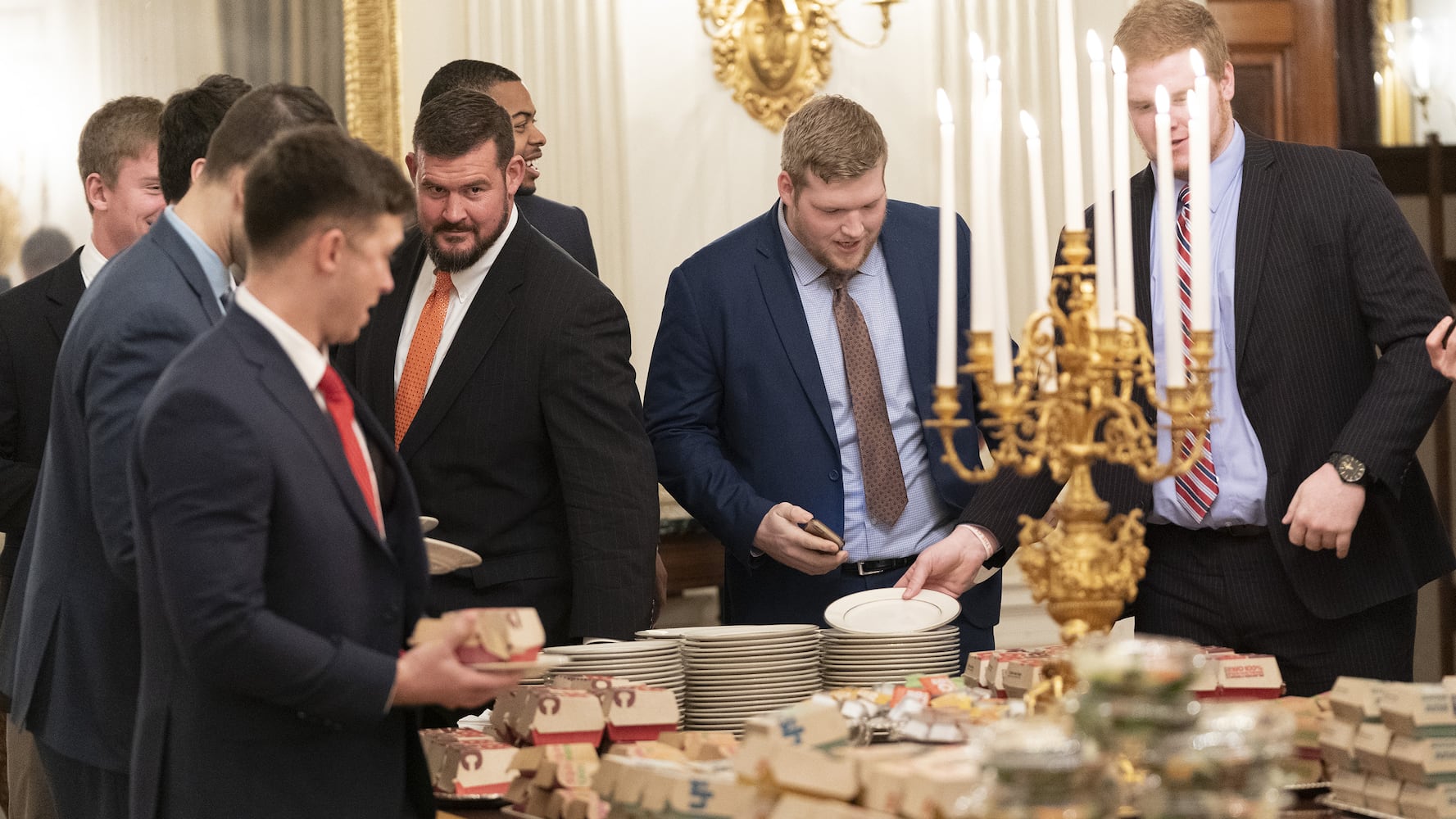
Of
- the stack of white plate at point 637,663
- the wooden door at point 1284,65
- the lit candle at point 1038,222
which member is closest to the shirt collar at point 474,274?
the stack of white plate at point 637,663

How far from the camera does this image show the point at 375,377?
329 cm

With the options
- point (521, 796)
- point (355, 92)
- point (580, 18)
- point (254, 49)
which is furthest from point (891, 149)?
point (521, 796)

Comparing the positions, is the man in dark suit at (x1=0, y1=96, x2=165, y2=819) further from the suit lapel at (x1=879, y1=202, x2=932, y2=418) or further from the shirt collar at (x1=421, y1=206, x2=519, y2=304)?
the suit lapel at (x1=879, y1=202, x2=932, y2=418)

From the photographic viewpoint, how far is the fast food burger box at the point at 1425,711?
1.87 metres

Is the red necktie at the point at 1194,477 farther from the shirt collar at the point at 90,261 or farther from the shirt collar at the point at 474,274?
the shirt collar at the point at 90,261

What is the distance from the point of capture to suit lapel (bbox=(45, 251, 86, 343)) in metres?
3.53

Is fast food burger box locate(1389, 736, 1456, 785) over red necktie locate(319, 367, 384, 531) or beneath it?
beneath

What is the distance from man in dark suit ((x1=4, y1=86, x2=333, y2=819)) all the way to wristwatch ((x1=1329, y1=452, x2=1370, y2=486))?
1675 millimetres

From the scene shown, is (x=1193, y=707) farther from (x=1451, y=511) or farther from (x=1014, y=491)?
(x=1451, y=511)

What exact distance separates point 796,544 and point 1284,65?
3.60m

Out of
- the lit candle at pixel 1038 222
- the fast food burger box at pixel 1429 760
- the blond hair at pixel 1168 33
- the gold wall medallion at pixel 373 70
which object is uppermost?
the gold wall medallion at pixel 373 70

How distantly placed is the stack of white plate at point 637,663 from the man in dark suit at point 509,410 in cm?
57

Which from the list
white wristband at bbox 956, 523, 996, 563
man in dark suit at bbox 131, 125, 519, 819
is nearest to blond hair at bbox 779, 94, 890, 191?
white wristband at bbox 956, 523, 996, 563

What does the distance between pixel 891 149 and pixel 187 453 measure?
3.93m
